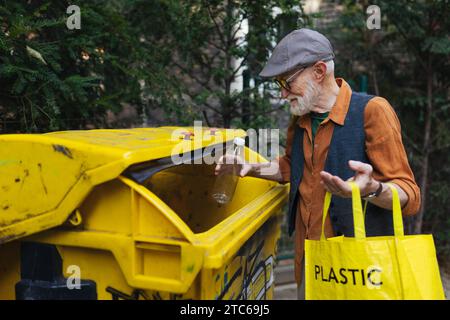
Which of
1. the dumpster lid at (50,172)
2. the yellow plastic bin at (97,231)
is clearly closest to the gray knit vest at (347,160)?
the yellow plastic bin at (97,231)

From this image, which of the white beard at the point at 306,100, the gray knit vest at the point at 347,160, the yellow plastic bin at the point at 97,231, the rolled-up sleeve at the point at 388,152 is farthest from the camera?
the white beard at the point at 306,100

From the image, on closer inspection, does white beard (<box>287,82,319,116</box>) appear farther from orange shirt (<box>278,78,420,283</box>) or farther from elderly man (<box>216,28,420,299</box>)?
orange shirt (<box>278,78,420,283</box>)

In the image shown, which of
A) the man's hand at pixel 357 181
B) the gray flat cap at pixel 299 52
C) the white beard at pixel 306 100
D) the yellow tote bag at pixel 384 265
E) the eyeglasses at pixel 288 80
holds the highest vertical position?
the gray flat cap at pixel 299 52

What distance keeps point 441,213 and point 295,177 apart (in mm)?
3450

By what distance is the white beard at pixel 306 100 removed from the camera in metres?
2.24

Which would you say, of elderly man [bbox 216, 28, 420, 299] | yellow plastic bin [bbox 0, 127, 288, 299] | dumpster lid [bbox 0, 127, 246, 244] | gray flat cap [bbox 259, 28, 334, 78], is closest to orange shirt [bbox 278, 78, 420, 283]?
elderly man [bbox 216, 28, 420, 299]

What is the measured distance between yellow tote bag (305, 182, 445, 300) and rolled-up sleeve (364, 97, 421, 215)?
0.19 metres

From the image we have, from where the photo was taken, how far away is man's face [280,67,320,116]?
7.31 feet

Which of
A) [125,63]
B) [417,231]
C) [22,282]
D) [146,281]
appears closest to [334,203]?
[146,281]

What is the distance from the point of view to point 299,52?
2.19 metres

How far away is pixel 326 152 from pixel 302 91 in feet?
1.06

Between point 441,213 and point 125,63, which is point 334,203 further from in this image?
point 441,213

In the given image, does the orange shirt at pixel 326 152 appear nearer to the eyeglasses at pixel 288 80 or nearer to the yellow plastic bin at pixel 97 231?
the eyeglasses at pixel 288 80

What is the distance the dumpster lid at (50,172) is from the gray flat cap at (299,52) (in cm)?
76
